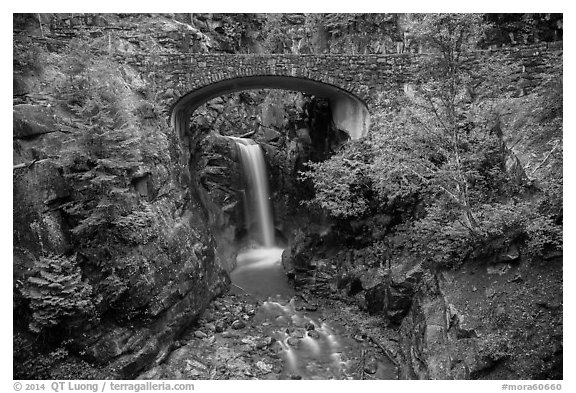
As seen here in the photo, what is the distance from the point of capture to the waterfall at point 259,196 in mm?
18438

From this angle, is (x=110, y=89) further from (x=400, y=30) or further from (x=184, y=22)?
(x=400, y=30)

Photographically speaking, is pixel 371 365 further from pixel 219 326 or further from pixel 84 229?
pixel 84 229

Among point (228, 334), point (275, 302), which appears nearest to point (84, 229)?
point (228, 334)

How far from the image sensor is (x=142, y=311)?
8.95m

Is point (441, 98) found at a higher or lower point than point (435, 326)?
higher

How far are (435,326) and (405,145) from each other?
4.00 m

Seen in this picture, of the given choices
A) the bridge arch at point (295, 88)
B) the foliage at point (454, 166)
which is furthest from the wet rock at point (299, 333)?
the bridge arch at point (295, 88)

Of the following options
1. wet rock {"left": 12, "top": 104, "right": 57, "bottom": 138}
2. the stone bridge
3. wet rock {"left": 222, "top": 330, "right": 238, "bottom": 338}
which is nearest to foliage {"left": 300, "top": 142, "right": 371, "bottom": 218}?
the stone bridge

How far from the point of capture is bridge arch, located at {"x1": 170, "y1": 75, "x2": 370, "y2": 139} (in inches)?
466

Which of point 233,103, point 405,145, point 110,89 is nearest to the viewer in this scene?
point 405,145

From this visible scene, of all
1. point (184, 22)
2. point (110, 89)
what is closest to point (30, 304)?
point (110, 89)

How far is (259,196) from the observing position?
1848 cm

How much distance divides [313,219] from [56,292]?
9.66 meters

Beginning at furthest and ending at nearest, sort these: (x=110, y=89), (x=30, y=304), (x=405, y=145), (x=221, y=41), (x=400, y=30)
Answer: (x=221, y=41) → (x=400, y=30) → (x=110, y=89) → (x=405, y=145) → (x=30, y=304)
